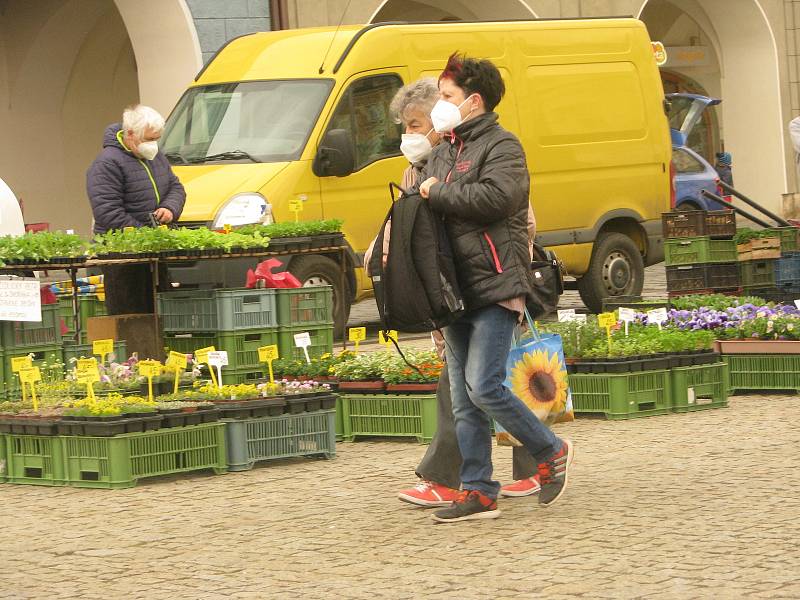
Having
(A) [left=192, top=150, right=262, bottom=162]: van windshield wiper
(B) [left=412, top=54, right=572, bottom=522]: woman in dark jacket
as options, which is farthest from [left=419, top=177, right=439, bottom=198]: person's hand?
(A) [left=192, top=150, right=262, bottom=162]: van windshield wiper

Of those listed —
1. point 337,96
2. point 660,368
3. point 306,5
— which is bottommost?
point 660,368

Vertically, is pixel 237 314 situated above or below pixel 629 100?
below

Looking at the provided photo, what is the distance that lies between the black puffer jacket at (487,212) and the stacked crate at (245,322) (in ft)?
13.2

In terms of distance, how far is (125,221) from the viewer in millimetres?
12625

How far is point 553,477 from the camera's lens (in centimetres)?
763

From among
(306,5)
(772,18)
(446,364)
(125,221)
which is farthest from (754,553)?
(772,18)

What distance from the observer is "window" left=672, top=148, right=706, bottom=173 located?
26.0 meters

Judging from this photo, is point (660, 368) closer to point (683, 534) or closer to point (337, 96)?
point (683, 534)

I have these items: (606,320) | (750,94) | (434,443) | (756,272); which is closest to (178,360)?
(434,443)

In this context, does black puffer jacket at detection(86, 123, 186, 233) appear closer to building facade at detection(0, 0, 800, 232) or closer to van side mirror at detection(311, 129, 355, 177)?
van side mirror at detection(311, 129, 355, 177)

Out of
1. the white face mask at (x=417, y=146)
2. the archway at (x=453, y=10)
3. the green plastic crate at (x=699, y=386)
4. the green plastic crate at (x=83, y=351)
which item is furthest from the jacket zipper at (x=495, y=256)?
the archway at (x=453, y=10)

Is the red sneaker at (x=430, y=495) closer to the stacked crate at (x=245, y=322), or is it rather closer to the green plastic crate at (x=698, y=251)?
the stacked crate at (x=245, y=322)

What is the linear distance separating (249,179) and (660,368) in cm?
528

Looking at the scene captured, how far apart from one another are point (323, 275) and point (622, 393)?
4.90 m
